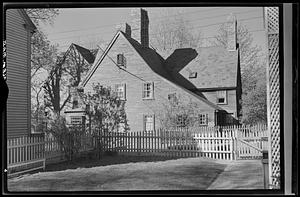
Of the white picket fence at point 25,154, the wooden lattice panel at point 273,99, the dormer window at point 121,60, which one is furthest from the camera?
the dormer window at point 121,60

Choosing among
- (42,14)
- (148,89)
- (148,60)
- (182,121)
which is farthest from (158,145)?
(42,14)

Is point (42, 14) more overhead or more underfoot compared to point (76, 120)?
more overhead

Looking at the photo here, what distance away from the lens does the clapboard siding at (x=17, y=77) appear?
4859 mm

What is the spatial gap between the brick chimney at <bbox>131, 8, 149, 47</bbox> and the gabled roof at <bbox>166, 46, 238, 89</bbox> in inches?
16.6

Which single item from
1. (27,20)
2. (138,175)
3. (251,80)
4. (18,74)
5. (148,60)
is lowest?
(138,175)

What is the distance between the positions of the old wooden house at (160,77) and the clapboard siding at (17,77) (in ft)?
2.54

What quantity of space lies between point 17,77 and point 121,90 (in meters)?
1.36

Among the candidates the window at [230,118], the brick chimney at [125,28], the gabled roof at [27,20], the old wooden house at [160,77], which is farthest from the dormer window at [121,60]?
the window at [230,118]

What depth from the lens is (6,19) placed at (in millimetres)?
4824

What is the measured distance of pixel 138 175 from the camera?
4.92m

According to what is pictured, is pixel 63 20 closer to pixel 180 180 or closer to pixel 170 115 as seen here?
pixel 170 115

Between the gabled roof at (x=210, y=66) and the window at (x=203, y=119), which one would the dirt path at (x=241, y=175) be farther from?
the gabled roof at (x=210, y=66)

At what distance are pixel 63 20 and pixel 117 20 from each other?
708mm

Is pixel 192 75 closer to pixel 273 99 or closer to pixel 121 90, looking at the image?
pixel 121 90
